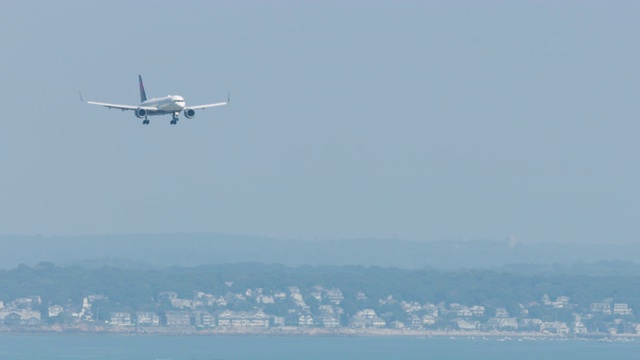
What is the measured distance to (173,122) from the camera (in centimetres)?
19938

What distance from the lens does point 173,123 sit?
198750 millimetres

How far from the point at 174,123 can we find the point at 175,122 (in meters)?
0.52

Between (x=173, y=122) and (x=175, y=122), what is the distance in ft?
0.62

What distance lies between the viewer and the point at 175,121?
7869 inches

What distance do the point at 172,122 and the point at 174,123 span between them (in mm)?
253

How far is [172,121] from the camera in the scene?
19962 centimetres

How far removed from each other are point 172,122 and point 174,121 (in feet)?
2.93

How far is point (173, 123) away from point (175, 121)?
3.78 feet

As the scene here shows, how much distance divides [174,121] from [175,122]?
528 millimetres

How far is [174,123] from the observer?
199 metres

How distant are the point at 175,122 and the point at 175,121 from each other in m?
0.51

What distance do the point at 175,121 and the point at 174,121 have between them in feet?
0.31

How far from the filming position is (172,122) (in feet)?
653

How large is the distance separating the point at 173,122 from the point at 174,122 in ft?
0.53
